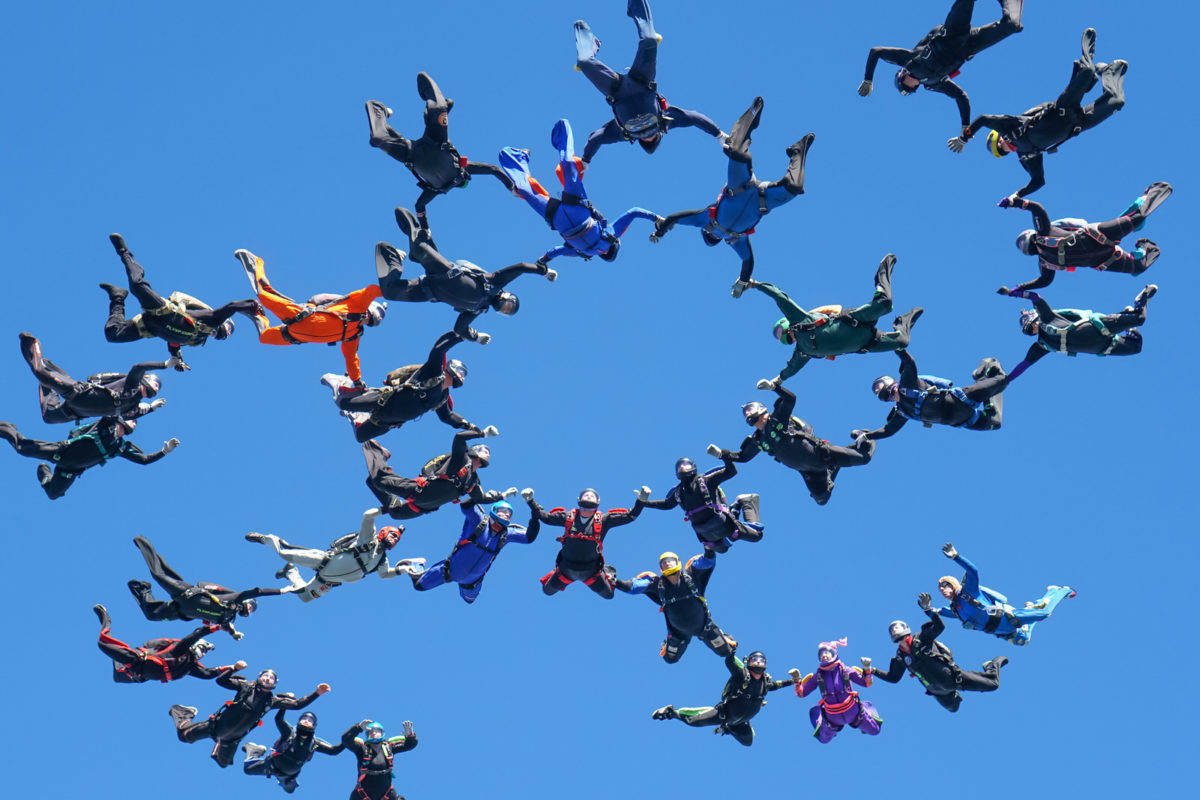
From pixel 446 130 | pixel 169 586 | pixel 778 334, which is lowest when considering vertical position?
pixel 169 586

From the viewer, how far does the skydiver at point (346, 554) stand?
1411 inches

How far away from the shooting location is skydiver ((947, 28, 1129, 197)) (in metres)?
33.8

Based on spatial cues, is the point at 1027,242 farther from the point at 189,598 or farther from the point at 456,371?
the point at 189,598

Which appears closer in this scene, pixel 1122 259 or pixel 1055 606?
pixel 1122 259

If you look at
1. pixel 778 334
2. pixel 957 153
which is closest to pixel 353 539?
pixel 778 334

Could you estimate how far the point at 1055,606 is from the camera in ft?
121

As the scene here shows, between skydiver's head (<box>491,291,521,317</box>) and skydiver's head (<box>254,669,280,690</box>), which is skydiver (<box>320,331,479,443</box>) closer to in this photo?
skydiver's head (<box>491,291,521,317</box>)

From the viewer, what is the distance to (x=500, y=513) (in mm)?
35969

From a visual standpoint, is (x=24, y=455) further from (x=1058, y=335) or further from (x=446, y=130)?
(x=1058, y=335)

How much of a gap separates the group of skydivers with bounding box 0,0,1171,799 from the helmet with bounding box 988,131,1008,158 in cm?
4

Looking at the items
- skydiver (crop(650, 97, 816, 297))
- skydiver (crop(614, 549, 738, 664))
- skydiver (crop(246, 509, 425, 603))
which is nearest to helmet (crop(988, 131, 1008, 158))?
skydiver (crop(650, 97, 816, 297))

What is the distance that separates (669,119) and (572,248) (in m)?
3.16

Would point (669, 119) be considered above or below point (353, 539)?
above

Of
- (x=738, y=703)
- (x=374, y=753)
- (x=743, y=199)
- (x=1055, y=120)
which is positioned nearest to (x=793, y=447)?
(x=743, y=199)
